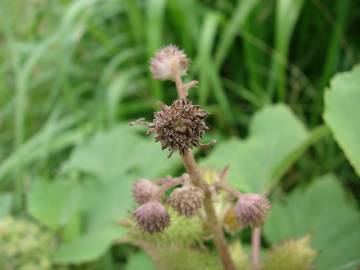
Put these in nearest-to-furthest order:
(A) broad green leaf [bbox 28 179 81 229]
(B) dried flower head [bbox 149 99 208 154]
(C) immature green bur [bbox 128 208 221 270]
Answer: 1. (B) dried flower head [bbox 149 99 208 154]
2. (C) immature green bur [bbox 128 208 221 270]
3. (A) broad green leaf [bbox 28 179 81 229]

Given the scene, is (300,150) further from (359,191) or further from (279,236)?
(359,191)

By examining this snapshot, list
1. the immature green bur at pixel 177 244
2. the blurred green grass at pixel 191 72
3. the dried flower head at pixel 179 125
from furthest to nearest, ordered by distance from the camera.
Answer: the blurred green grass at pixel 191 72 < the immature green bur at pixel 177 244 < the dried flower head at pixel 179 125

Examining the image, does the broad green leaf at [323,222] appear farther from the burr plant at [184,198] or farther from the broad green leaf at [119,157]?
the burr plant at [184,198]

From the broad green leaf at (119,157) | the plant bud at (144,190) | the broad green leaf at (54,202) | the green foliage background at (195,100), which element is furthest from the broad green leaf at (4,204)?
the plant bud at (144,190)

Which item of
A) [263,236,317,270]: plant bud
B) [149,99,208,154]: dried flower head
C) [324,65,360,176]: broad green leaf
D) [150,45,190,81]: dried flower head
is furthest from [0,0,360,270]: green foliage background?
[149,99,208,154]: dried flower head

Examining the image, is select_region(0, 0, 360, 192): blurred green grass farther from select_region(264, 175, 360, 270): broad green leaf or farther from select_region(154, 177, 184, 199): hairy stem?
select_region(154, 177, 184, 199): hairy stem

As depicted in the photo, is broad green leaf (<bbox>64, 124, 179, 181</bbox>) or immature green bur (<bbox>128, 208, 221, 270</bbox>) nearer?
immature green bur (<bbox>128, 208, 221, 270</bbox>)
